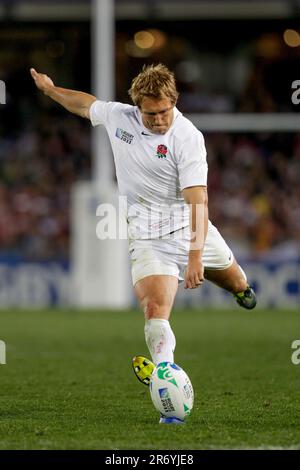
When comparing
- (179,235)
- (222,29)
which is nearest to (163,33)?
(222,29)

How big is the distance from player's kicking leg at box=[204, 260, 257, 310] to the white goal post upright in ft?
29.2

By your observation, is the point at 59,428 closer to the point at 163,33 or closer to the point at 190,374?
the point at 190,374

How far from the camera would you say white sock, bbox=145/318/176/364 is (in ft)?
20.6

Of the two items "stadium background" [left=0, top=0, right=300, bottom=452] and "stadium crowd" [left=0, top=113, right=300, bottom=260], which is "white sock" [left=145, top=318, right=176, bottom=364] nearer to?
"stadium background" [left=0, top=0, right=300, bottom=452]

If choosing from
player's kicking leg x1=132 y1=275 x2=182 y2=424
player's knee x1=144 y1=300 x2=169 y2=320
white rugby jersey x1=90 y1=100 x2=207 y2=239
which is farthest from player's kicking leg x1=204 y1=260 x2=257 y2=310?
player's knee x1=144 y1=300 x2=169 y2=320

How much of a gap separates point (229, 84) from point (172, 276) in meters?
16.9

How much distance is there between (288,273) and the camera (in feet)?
56.9

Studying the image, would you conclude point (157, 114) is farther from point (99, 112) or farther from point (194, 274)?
point (194, 274)

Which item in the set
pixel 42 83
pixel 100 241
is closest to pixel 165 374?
pixel 42 83

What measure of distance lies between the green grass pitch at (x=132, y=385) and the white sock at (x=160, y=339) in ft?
1.24

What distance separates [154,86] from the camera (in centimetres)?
620

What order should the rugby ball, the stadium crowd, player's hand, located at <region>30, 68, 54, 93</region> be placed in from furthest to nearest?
the stadium crowd, player's hand, located at <region>30, 68, 54, 93</region>, the rugby ball

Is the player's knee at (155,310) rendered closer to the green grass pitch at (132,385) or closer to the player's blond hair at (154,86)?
the green grass pitch at (132,385)

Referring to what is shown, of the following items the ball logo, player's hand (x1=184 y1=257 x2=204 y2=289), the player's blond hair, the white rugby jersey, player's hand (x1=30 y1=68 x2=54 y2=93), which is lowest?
the ball logo
